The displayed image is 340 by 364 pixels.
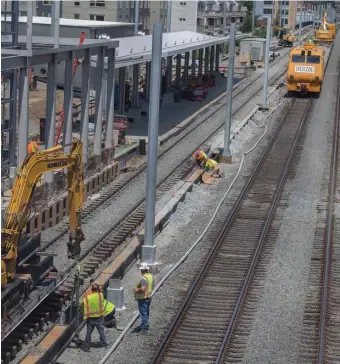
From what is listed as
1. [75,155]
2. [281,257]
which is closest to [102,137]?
[281,257]

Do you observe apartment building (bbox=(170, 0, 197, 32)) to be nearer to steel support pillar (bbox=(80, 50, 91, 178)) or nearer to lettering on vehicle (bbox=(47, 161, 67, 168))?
steel support pillar (bbox=(80, 50, 91, 178))

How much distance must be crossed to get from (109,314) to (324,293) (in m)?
4.72

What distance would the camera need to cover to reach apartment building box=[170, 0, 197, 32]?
102 m

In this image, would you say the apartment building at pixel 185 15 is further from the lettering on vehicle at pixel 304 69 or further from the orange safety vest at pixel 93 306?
the orange safety vest at pixel 93 306

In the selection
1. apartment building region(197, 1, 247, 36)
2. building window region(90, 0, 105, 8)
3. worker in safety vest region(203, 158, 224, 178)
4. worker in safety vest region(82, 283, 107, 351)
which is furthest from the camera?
apartment building region(197, 1, 247, 36)

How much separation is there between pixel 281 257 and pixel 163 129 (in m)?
18.5

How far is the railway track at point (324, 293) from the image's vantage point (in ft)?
49.0

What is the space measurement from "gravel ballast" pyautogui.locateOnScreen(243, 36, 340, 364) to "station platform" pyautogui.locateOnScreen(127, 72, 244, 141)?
6.30 m

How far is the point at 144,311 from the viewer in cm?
1535

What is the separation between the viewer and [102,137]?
104ft

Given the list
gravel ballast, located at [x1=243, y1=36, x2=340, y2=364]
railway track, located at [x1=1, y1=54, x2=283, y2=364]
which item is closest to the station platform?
gravel ballast, located at [x1=243, y1=36, x2=340, y2=364]

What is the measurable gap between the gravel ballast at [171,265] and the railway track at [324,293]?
7.71 ft

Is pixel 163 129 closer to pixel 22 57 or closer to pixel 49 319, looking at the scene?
pixel 22 57

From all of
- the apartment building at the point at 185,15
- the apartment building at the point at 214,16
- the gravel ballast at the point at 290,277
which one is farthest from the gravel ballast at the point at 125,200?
the apartment building at the point at 214,16
